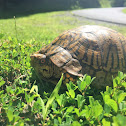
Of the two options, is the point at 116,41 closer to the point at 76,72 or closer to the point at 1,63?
the point at 76,72

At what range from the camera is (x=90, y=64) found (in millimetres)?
1632

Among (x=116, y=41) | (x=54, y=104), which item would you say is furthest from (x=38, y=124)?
(x=116, y=41)

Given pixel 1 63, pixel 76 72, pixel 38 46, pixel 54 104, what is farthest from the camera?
pixel 38 46

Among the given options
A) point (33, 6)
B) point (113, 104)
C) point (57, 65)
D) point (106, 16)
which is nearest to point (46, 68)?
point (57, 65)

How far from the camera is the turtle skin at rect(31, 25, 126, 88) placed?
158 centimetres

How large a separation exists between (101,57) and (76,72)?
0.34 meters

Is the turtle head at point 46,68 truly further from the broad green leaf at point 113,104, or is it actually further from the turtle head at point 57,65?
the broad green leaf at point 113,104

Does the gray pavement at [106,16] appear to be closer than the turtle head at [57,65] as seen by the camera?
No

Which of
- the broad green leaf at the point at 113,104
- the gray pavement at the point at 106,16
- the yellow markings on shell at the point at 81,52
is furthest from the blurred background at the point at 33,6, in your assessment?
the broad green leaf at the point at 113,104

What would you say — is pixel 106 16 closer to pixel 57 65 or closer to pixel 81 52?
pixel 81 52

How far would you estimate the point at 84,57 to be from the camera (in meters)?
1.63

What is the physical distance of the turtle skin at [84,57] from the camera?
1578 millimetres

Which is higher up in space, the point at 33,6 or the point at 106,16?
the point at 33,6

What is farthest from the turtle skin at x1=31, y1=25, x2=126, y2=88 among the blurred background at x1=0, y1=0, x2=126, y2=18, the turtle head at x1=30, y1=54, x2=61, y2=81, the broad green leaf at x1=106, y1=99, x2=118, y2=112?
the blurred background at x1=0, y1=0, x2=126, y2=18
